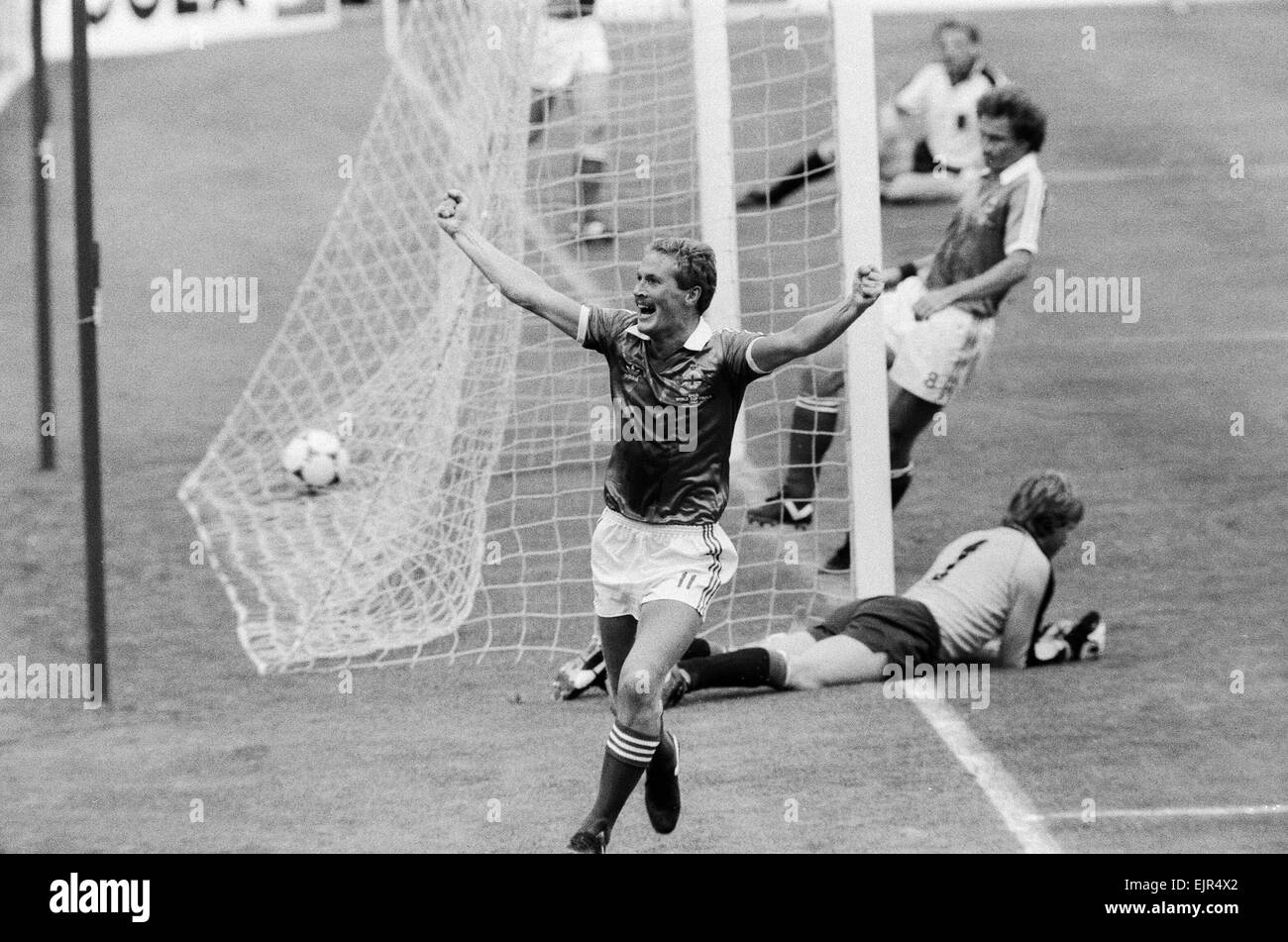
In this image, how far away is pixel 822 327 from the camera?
616cm

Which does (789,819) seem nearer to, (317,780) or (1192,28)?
(317,780)

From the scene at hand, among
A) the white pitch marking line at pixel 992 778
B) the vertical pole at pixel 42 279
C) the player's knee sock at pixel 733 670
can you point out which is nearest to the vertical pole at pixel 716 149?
the player's knee sock at pixel 733 670

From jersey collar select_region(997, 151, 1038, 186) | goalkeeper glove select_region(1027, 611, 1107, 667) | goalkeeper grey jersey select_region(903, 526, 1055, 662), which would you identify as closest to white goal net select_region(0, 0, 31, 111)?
jersey collar select_region(997, 151, 1038, 186)

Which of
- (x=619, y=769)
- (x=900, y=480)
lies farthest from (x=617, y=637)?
(x=900, y=480)

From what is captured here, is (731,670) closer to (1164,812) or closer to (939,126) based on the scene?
(1164,812)

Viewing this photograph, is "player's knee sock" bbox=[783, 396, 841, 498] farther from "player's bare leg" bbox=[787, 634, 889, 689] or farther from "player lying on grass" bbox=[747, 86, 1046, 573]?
"player's bare leg" bbox=[787, 634, 889, 689]

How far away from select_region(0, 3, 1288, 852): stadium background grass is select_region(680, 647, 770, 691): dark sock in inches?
4.8

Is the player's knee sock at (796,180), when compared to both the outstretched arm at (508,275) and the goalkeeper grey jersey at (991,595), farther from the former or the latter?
the outstretched arm at (508,275)

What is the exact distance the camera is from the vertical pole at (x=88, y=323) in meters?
7.86

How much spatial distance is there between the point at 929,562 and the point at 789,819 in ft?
10.1

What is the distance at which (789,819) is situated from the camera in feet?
22.2

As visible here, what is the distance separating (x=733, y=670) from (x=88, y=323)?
291cm

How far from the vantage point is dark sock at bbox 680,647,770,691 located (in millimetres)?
7789

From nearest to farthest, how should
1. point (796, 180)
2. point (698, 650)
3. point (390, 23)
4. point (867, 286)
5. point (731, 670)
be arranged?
point (867, 286), point (731, 670), point (698, 650), point (796, 180), point (390, 23)
